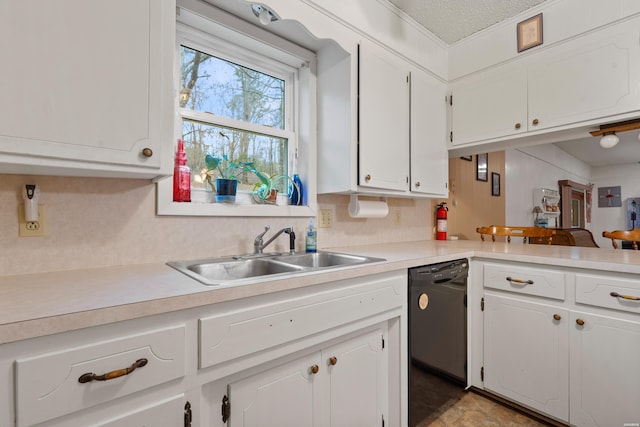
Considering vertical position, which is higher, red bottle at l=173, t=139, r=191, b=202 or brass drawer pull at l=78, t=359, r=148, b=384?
red bottle at l=173, t=139, r=191, b=202

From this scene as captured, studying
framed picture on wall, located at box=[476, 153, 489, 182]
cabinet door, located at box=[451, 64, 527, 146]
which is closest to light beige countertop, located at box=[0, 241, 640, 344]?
cabinet door, located at box=[451, 64, 527, 146]

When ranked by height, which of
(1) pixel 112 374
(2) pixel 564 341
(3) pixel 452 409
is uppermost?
(1) pixel 112 374

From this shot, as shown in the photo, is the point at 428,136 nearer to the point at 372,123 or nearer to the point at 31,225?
the point at 372,123

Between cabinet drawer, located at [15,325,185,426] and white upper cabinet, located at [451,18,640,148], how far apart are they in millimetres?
2309

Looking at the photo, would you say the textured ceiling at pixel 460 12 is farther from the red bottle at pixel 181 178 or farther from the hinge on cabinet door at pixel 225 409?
the hinge on cabinet door at pixel 225 409

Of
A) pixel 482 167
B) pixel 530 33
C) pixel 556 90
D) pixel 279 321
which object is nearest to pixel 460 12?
pixel 530 33

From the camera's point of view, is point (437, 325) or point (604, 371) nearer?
point (604, 371)

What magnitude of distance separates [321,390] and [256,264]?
24.6 inches

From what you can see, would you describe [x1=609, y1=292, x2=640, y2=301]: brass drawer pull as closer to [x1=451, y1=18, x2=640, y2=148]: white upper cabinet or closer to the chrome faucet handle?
[x1=451, y1=18, x2=640, y2=148]: white upper cabinet

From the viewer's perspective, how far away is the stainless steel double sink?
1.31 meters

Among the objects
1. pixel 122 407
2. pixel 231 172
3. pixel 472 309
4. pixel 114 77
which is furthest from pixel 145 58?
pixel 472 309

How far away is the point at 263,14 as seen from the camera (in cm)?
146

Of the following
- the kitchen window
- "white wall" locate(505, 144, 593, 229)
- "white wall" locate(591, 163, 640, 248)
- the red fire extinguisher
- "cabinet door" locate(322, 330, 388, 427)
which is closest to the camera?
"cabinet door" locate(322, 330, 388, 427)

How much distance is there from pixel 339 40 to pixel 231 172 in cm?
94
